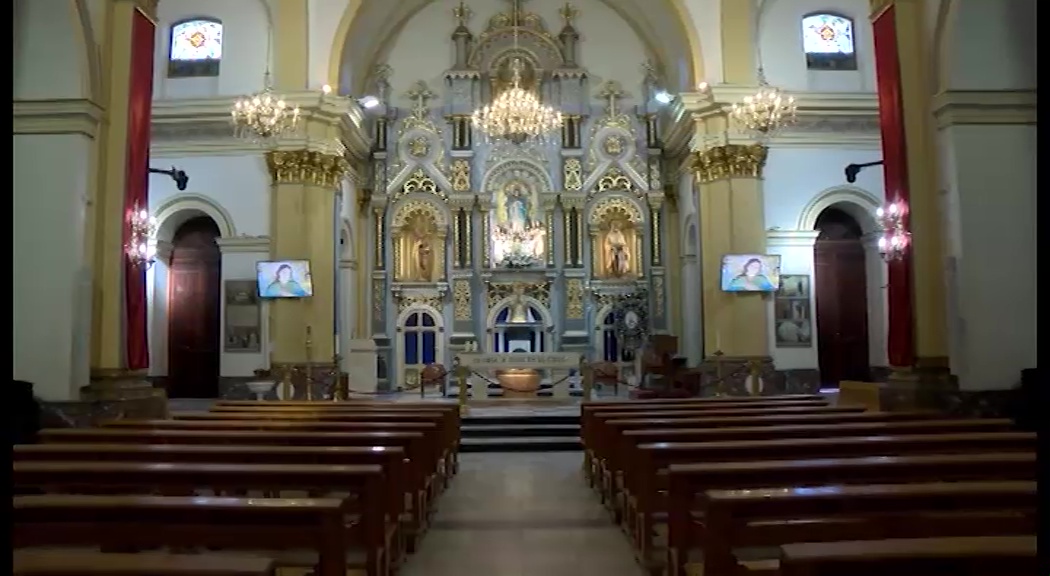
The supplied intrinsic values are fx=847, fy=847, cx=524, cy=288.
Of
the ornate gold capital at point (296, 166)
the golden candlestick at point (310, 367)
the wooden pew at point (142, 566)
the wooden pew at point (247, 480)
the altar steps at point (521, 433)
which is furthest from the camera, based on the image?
the ornate gold capital at point (296, 166)

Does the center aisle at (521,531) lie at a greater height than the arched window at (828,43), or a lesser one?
lesser

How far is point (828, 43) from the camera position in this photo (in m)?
18.4

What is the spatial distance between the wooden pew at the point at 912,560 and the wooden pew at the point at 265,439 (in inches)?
152

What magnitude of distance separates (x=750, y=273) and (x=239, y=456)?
40.3 ft

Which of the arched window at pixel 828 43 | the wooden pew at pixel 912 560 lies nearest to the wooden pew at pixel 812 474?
the wooden pew at pixel 912 560

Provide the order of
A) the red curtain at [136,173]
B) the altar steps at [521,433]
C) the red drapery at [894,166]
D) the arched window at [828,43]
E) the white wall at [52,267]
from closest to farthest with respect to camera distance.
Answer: the white wall at [52,267]
the red drapery at [894,166]
the red curtain at [136,173]
the altar steps at [521,433]
the arched window at [828,43]

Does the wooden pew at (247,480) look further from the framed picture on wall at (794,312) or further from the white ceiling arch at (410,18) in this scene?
the framed picture on wall at (794,312)

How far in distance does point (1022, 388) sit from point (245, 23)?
1609cm

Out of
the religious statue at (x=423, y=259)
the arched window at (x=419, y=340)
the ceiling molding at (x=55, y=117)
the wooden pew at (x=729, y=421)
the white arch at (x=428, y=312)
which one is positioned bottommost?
the wooden pew at (x=729, y=421)

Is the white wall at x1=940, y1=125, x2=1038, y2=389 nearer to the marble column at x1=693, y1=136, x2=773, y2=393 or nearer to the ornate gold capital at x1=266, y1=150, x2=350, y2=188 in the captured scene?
the marble column at x1=693, y1=136, x2=773, y2=393

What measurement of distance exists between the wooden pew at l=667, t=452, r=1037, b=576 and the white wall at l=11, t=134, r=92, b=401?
22.9ft

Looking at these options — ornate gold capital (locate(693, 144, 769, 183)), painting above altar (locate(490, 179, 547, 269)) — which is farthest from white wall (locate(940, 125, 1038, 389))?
painting above altar (locate(490, 179, 547, 269))

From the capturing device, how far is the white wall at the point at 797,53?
1788 centimetres

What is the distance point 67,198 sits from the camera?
354 inches
